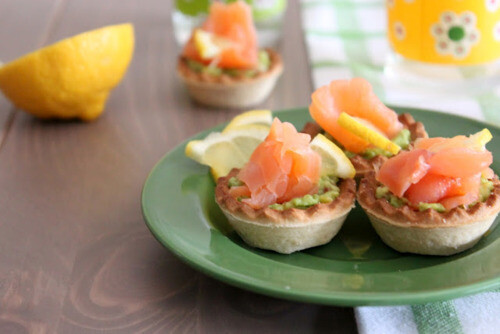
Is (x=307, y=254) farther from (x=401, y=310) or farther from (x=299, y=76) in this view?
(x=299, y=76)

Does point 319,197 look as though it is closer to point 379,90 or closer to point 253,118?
point 253,118

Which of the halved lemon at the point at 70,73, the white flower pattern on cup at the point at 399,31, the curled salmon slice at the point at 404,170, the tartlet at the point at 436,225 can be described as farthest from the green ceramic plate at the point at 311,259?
the white flower pattern on cup at the point at 399,31

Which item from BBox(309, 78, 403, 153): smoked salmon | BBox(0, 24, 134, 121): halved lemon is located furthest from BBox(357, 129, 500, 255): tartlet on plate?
BBox(0, 24, 134, 121): halved lemon

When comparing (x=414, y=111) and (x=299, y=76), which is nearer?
(x=414, y=111)

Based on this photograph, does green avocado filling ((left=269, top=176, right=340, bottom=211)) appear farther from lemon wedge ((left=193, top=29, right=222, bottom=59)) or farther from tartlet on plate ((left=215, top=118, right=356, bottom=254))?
lemon wedge ((left=193, top=29, right=222, bottom=59))

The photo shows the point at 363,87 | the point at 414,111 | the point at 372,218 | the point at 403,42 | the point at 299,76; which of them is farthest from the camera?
the point at 299,76

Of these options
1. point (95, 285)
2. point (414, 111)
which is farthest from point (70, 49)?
point (414, 111)

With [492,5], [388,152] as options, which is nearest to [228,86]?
[388,152]
